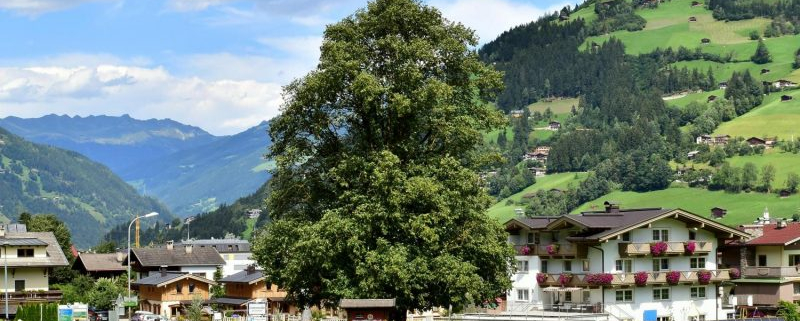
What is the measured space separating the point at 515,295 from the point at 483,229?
3567 cm

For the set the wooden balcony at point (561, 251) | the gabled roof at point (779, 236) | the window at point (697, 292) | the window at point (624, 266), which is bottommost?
the window at point (697, 292)

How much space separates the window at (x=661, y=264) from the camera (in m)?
86.6

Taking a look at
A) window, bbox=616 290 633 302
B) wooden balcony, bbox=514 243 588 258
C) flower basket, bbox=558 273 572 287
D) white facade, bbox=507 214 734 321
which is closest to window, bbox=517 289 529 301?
white facade, bbox=507 214 734 321

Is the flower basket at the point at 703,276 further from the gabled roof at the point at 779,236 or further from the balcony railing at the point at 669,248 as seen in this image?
the gabled roof at the point at 779,236

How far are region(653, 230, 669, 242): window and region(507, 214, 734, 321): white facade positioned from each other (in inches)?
7.2

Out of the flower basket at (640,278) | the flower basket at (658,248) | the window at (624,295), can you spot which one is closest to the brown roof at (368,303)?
the flower basket at (640,278)

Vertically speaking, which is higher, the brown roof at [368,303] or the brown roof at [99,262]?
the brown roof at [99,262]

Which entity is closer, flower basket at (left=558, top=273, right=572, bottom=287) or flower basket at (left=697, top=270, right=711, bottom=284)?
flower basket at (left=558, top=273, right=572, bottom=287)

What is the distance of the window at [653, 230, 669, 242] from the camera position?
86.3m

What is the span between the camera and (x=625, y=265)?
280ft

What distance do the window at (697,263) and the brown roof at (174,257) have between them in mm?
69143

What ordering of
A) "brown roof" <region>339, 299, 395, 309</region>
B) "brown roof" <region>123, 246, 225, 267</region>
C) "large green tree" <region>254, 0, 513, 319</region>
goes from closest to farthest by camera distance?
1. "brown roof" <region>339, 299, 395, 309</region>
2. "large green tree" <region>254, 0, 513, 319</region>
3. "brown roof" <region>123, 246, 225, 267</region>

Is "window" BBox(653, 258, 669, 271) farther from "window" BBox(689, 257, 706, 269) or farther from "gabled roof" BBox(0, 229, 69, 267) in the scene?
"gabled roof" BBox(0, 229, 69, 267)

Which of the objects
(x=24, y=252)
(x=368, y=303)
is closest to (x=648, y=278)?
(x=368, y=303)
